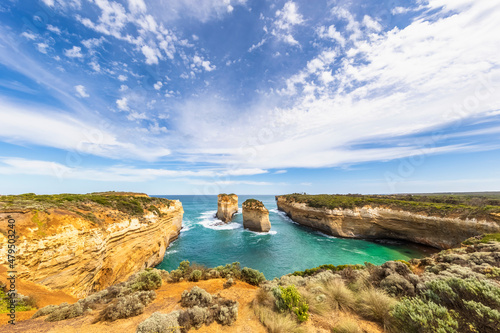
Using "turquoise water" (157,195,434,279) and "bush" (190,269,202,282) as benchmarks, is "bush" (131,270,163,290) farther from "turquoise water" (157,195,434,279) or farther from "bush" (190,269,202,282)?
"turquoise water" (157,195,434,279)

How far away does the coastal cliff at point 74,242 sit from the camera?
8398 millimetres

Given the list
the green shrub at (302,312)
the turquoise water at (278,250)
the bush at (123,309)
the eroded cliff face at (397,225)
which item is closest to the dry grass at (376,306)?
the green shrub at (302,312)

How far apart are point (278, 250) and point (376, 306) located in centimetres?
2098

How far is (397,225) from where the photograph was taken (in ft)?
90.6

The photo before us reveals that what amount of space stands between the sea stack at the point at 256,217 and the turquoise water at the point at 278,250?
1681 mm

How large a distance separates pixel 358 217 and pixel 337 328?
31.6 metres

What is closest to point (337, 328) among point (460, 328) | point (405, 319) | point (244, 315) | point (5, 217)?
point (405, 319)

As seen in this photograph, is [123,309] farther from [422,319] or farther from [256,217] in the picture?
[256,217]

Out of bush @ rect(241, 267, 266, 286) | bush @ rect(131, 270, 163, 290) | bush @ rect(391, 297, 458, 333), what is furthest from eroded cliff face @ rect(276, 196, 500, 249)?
bush @ rect(131, 270, 163, 290)

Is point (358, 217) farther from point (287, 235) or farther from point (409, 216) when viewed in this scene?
point (287, 235)

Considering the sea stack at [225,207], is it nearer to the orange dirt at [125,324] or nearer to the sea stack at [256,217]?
the sea stack at [256,217]

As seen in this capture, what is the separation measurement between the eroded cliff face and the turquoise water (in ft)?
5.92

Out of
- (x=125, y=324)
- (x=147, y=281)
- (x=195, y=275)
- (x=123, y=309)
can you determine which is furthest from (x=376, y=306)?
(x=147, y=281)

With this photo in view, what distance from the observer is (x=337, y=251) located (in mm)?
24047
